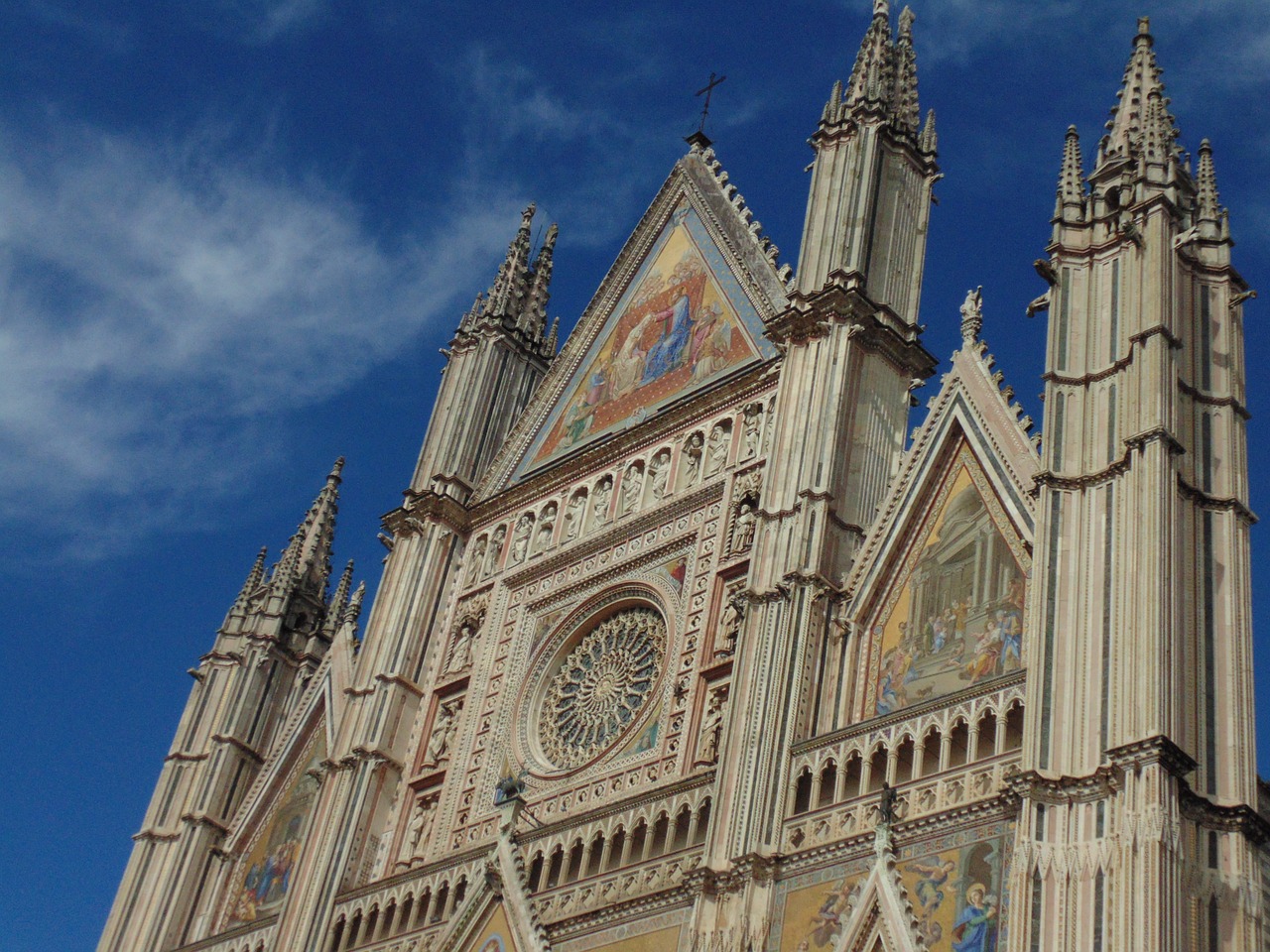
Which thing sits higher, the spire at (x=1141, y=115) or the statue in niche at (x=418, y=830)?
the spire at (x=1141, y=115)

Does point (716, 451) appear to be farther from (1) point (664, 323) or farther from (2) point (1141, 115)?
(2) point (1141, 115)

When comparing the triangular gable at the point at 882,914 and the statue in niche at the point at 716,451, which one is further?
the statue in niche at the point at 716,451

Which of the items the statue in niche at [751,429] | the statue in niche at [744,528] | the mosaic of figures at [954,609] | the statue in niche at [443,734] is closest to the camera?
the mosaic of figures at [954,609]

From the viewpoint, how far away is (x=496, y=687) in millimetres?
21172

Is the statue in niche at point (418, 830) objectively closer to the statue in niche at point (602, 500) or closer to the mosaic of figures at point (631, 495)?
the mosaic of figures at point (631, 495)

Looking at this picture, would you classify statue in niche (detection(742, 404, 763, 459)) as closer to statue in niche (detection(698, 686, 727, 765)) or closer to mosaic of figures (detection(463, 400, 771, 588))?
mosaic of figures (detection(463, 400, 771, 588))

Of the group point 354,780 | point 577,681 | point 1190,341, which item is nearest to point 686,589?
point 577,681

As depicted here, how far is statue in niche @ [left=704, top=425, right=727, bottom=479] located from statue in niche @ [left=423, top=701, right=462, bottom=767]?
4.11 metres

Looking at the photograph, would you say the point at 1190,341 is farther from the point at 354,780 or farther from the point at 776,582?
the point at 354,780

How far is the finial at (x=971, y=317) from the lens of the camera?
62.0 feet

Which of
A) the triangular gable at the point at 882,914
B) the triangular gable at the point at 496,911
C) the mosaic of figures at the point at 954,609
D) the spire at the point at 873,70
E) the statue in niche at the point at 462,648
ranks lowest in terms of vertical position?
the triangular gable at the point at 882,914

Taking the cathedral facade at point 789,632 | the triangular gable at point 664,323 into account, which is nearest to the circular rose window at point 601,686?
the cathedral facade at point 789,632

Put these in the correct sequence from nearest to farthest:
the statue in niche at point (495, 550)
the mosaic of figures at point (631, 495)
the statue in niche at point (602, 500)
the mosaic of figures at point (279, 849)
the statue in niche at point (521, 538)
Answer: the mosaic of figures at point (631, 495) → the statue in niche at point (602, 500) → the mosaic of figures at point (279, 849) → the statue in niche at point (521, 538) → the statue in niche at point (495, 550)

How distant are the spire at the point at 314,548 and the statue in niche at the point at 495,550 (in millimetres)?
4543
